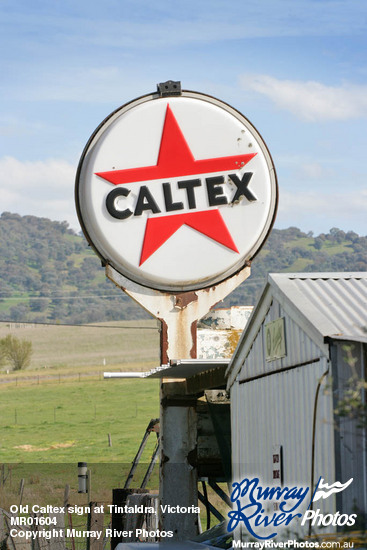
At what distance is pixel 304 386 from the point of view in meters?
9.66

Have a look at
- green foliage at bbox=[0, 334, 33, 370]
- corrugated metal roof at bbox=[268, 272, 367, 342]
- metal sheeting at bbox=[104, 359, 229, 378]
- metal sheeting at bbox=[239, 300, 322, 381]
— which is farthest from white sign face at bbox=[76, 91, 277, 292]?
green foliage at bbox=[0, 334, 33, 370]

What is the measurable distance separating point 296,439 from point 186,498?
6193 mm

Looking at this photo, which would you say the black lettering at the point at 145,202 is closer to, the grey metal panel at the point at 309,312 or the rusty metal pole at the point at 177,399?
the rusty metal pole at the point at 177,399

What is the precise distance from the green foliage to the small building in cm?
15046

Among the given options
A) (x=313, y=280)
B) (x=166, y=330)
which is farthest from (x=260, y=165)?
(x=313, y=280)

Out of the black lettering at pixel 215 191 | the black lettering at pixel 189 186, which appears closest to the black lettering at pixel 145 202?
the black lettering at pixel 189 186

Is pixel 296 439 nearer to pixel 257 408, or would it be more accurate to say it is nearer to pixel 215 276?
pixel 257 408

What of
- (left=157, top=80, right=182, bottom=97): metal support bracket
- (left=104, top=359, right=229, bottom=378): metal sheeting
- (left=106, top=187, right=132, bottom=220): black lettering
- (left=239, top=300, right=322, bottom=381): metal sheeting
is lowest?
(left=239, top=300, right=322, bottom=381): metal sheeting

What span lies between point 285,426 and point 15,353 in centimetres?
15359

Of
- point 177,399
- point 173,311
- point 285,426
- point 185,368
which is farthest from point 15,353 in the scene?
point 285,426

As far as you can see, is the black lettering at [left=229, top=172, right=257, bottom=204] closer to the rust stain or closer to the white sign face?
the white sign face

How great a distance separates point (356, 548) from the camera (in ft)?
26.6

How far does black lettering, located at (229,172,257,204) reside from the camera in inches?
621

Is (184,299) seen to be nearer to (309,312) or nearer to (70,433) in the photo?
(309,312)
